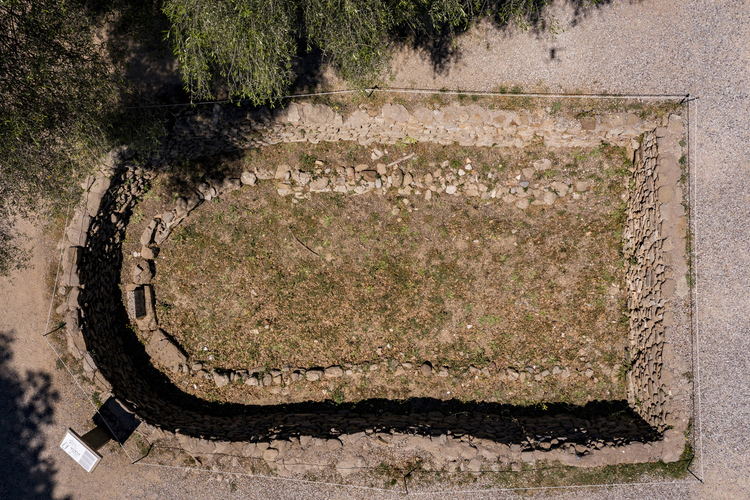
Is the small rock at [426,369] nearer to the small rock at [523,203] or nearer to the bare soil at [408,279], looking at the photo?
the bare soil at [408,279]

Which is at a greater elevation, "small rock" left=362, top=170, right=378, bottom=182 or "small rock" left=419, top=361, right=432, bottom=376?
"small rock" left=362, top=170, right=378, bottom=182

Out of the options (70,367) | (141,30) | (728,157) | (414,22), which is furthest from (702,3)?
(70,367)

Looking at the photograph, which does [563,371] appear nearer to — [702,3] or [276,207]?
[276,207]

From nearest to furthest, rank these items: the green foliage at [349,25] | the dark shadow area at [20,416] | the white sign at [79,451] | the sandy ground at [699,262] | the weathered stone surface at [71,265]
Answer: the green foliage at [349,25], the white sign at [79,451], the sandy ground at [699,262], the weathered stone surface at [71,265], the dark shadow area at [20,416]

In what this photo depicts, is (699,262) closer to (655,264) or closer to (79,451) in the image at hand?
(655,264)

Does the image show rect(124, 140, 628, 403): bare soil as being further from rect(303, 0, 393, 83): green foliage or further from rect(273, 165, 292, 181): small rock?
rect(303, 0, 393, 83): green foliage

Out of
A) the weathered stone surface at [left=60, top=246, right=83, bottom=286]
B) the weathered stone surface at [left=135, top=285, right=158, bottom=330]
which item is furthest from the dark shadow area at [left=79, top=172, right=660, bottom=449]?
the weathered stone surface at [left=135, top=285, right=158, bottom=330]

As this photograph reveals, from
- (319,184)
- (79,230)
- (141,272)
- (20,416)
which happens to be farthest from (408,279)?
(20,416)

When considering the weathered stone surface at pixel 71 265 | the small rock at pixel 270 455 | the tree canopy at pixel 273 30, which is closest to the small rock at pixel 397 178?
the tree canopy at pixel 273 30
